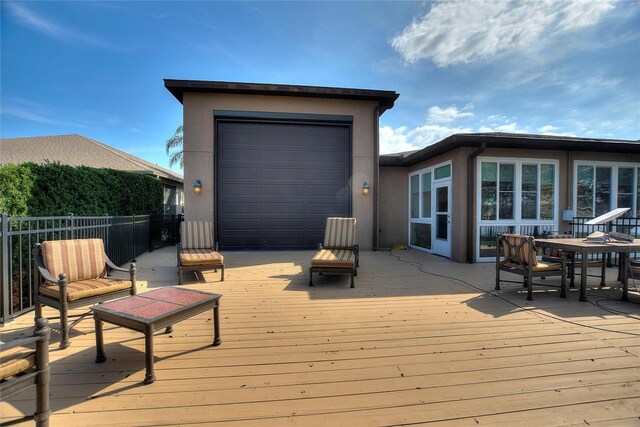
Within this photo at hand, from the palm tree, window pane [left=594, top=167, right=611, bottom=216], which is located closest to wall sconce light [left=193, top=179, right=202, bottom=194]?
window pane [left=594, top=167, right=611, bottom=216]

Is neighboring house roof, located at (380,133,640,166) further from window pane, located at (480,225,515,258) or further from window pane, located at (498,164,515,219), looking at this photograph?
window pane, located at (480,225,515,258)

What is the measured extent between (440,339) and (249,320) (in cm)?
234

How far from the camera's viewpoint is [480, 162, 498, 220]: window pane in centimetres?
734

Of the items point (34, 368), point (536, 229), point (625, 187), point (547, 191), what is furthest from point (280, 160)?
point (625, 187)

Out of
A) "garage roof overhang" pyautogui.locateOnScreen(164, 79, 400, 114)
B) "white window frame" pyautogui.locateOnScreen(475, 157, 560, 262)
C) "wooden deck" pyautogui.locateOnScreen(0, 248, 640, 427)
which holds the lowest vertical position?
"wooden deck" pyautogui.locateOnScreen(0, 248, 640, 427)

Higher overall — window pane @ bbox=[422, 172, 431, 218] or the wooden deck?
window pane @ bbox=[422, 172, 431, 218]

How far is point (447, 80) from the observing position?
10.4 meters

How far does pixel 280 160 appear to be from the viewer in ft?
29.8

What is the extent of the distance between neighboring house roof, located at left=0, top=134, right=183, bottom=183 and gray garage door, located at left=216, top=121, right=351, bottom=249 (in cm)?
638

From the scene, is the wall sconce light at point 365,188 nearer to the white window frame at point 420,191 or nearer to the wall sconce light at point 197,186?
the white window frame at point 420,191

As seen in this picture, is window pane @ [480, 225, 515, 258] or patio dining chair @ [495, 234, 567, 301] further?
window pane @ [480, 225, 515, 258]

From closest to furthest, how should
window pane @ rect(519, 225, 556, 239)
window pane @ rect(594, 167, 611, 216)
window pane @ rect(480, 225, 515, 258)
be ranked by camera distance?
window pane @ rect(480, 225, 515, 258)
window pane @ rect(519, 225, 556, 239)
window pane @ rect(594, 167, 611, 216)

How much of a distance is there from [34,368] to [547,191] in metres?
10.4

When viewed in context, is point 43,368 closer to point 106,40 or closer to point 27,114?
point 106,40
